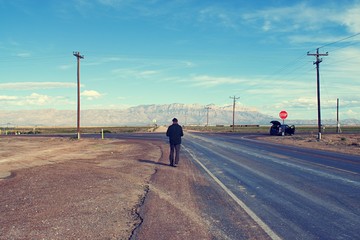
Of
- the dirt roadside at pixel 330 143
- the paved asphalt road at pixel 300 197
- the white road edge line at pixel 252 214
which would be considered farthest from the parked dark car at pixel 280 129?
the white road edge line at pixel 252 214

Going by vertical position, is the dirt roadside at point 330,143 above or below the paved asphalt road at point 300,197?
below

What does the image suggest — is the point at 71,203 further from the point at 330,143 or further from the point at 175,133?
the point at 330,143

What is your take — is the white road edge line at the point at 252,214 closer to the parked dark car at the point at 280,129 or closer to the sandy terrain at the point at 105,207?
the sandy terrain at the point at 105,207

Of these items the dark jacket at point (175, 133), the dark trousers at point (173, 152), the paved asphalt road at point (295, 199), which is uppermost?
the dark jacket at point (175, 133)

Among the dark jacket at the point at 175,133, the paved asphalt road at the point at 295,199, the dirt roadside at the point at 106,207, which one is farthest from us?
the dark jacket at the point at 175,133

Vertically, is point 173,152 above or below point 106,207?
above

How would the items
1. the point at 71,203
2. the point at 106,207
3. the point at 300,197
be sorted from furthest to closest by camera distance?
1. the point at 300,197
2. the point at 71,203
3. the point at 106,207

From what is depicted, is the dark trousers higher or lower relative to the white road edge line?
higher

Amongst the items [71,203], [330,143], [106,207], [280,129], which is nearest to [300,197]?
[106,207]

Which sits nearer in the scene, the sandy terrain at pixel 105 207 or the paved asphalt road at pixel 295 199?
A: the sandy terrain at pixel 105 207

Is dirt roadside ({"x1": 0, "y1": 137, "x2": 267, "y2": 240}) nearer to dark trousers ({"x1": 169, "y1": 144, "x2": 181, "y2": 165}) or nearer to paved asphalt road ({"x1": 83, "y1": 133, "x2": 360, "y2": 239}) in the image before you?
paved asphalt road ({"x1": 83, "y1": 133, "x2": 360, "y2": 239})

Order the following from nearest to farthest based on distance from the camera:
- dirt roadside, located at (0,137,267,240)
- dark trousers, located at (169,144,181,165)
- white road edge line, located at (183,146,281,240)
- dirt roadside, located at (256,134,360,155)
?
white road edge line, located at (183,146,281,240)
dirt roadside, located at (0,137,267,240)
dark trousers, located at (169,144,181,165)
dirt roadside, located at (256,134,360,155)

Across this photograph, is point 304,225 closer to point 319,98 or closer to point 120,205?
point 120,205

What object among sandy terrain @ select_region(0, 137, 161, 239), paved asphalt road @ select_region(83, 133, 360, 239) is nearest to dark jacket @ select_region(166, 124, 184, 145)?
paved asphalt road @ select_region(83, 133, 360, 239)
